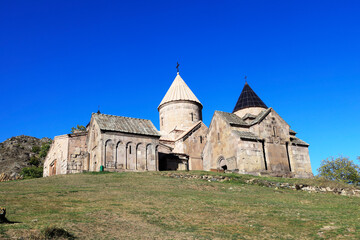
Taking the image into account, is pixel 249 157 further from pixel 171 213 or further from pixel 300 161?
pixel 171 213

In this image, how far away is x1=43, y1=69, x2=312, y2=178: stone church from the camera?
1110 inches

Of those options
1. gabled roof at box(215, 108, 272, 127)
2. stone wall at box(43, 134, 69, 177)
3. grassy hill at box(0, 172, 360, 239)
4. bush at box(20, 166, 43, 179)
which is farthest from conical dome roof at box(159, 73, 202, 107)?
grassy hill at box(0, 172, 360, 239)

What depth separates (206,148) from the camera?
32.7 meters

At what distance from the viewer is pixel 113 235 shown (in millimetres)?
9750

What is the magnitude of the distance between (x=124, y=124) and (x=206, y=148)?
8.20 meters

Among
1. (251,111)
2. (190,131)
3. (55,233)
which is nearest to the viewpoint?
(55,233)

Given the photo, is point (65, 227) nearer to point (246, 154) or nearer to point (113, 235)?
point (113, 235)

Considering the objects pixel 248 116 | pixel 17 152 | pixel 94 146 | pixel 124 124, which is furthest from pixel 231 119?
pixel 17 152

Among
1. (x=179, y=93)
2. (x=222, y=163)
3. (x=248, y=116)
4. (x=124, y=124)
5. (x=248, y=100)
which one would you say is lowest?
(x=222, y=163)

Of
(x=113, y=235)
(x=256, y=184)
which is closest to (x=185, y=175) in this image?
(x=256, y=184)

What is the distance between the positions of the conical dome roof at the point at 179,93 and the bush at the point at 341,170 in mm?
15946

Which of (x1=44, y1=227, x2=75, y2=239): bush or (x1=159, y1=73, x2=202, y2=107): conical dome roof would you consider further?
(x1=159, y1=73, x2=202, y2=107): conical dome roof

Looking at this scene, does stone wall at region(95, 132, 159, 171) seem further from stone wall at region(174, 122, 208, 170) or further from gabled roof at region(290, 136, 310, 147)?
gabled roof at region(290, 136, 310, 147)

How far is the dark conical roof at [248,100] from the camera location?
3438 centimetres
